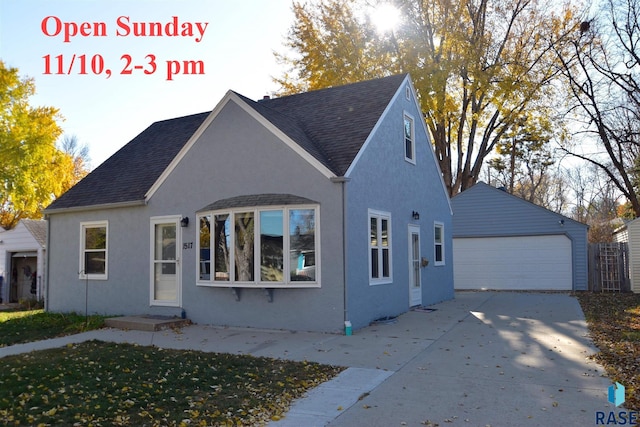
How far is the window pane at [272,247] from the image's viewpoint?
10.4m

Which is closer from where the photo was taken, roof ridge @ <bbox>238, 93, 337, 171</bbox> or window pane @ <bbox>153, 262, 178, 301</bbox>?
roof ridge @ <bbox>238, 93, 337, 171</bbox>

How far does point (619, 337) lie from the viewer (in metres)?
9.54

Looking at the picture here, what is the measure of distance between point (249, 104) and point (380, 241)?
4.25 metres

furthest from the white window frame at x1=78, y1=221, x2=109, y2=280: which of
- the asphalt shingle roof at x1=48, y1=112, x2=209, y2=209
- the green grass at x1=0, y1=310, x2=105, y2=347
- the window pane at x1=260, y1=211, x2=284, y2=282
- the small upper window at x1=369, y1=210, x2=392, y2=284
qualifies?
the small upper window at x1=369, y1=210, x2=392, y2=284

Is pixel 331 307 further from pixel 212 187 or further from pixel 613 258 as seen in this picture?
pixel 613 258

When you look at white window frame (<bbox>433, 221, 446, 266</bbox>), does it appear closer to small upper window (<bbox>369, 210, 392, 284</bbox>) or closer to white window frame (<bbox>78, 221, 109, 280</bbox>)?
small upper window (<bbox>369, 210, 392, 284</bbox>)

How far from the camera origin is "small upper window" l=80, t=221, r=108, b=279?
13727 mm

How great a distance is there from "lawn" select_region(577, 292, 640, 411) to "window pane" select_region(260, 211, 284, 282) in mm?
5780

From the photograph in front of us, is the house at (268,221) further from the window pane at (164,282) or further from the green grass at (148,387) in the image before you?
the green grass at (148,387)

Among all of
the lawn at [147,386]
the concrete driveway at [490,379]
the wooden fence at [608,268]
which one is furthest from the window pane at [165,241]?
the wooden fence at [608,268]

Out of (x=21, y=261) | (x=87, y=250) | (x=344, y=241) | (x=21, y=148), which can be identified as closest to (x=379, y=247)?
(x=344, y=241)

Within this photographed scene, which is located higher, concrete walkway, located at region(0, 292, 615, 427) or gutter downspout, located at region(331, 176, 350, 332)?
gutter downspout, located at region(331, 176, 350, 332)

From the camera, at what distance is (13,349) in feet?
30.0

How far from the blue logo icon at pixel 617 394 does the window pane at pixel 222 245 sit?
7364 millimetres
